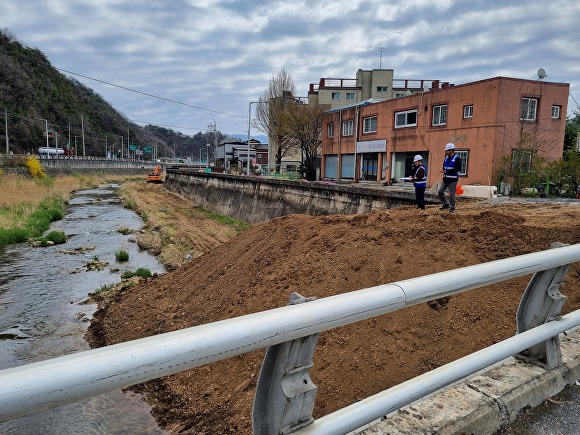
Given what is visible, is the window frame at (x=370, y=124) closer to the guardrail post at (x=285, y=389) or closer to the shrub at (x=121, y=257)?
the shrub at (x=121, y=257)

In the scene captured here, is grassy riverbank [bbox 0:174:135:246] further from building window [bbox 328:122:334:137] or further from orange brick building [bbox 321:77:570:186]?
building window [bbox 328:122:334:137]

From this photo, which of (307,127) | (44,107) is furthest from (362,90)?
(44,107)

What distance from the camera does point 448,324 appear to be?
421 centimetres

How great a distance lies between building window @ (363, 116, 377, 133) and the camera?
1290 inches

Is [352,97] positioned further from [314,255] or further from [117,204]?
[314,255]

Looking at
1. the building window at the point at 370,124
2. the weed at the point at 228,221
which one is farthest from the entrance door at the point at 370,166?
the weed at the point at 228,221

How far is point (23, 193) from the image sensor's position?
32.8 m

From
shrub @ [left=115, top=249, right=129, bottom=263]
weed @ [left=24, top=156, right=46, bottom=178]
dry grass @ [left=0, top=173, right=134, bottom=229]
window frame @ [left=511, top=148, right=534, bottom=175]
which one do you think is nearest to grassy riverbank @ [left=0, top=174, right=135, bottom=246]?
dry grass @ [left=0, top=173, right=134, bottom=229]

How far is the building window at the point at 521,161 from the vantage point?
18.9 meters

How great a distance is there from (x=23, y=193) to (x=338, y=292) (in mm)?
34926

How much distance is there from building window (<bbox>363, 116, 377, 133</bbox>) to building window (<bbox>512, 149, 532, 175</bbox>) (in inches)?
548

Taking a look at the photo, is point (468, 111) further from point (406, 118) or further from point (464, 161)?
point (406, 118)

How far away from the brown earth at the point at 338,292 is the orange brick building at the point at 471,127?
15.5 metres

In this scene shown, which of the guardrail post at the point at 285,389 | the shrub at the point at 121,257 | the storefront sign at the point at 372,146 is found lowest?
the shrub at the point at 121,257
